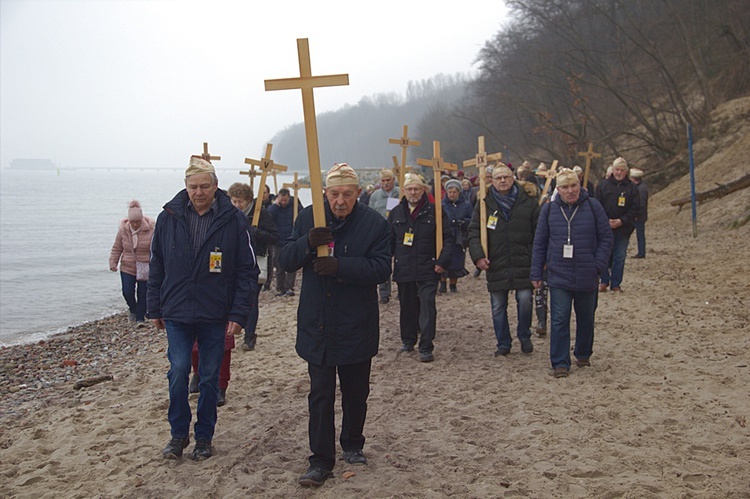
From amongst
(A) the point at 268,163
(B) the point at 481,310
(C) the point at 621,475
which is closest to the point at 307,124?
(C) the point at 621,475

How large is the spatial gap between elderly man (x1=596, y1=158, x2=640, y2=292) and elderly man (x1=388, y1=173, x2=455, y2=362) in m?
4.39

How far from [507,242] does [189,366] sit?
13.4 ft

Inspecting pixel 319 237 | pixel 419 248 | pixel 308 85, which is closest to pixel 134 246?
pixel 419 248

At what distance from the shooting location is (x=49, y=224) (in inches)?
2000

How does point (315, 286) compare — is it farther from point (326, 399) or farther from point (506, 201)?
point (506, 201)

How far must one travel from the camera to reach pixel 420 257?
8352 mm

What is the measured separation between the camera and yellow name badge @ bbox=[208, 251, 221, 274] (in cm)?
516

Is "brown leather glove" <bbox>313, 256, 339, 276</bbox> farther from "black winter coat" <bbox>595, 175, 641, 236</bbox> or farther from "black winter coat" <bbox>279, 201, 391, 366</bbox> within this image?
"black winter coat" <bbox>595, 175, 641, 236</bbox>

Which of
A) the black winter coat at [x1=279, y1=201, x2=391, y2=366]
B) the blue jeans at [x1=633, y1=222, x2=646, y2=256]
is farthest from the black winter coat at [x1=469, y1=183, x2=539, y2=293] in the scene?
the blue jeans at [x1=633, y1=222, x2=646, y2=256]

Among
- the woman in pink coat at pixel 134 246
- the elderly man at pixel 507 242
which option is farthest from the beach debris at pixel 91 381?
the elderly man at pixel 507 242

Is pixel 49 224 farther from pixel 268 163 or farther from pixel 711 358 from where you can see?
pixel 711 358

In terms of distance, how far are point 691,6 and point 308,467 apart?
1142 inches

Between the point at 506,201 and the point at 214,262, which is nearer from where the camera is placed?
the point at 214,262

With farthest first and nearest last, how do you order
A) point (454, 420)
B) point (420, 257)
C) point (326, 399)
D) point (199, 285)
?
point (420, 257) < point (454, 420) < point (199, 285) < point (326, 399)
